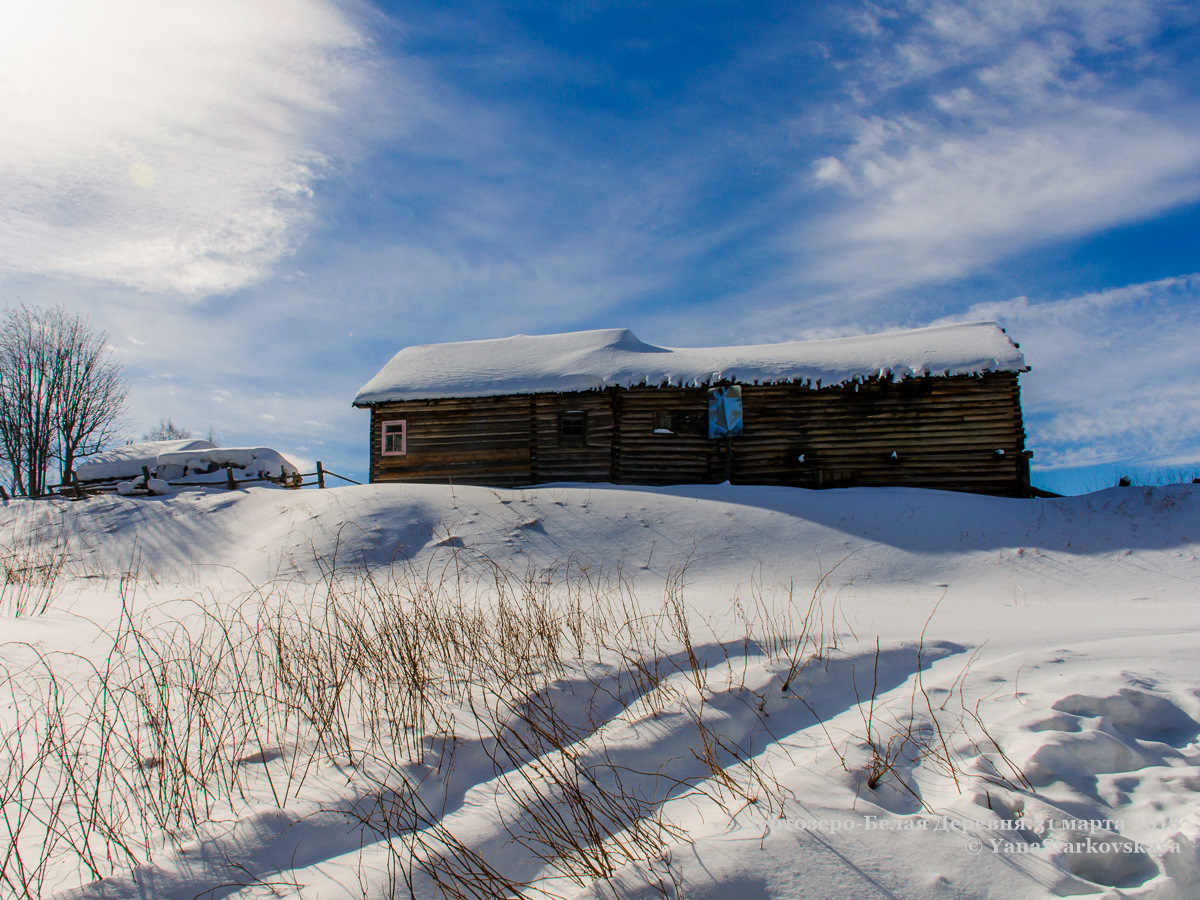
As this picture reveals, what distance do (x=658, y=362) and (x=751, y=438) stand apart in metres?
3.62

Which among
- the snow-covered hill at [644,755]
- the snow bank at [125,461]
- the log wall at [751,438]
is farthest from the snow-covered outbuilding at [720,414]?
the snow bank at [125,461]

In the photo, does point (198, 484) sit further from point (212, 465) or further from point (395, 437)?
point (395, 437)

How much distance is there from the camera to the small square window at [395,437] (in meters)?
18.8

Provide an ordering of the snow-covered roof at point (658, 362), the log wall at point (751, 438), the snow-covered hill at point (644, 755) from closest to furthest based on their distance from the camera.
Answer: the snow-covered hill at point (644, 755) → the log wall at point (751, 438) → the snow-covered roof at point (658, 362)

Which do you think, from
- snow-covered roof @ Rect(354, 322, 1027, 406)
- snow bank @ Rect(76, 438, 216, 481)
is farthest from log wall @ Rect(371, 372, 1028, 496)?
snow bank @ Rect(76, 438, 216, 481)

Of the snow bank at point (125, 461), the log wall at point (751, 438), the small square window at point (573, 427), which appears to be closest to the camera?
the log wall at point (751, 438)

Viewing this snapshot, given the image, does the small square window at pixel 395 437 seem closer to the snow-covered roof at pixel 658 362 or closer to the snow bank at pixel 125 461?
the snow-covered roof at pixel 658 362

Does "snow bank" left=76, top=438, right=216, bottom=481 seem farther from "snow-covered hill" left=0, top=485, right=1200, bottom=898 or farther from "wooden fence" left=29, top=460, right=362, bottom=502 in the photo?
"snow-covered hill" left=0, top=485, right=1200, bottom=898

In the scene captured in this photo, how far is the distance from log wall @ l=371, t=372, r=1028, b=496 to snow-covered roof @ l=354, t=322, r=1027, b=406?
0.39 metres

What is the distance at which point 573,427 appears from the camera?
58.0ft

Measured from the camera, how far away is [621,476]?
1697 cm

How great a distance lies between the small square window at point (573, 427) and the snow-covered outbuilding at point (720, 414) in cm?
4

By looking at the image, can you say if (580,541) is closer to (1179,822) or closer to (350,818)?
(350,818)

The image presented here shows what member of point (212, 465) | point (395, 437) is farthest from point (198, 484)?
point (395, 437)
